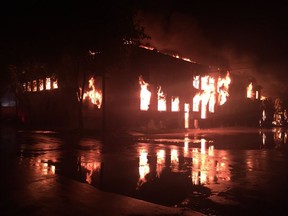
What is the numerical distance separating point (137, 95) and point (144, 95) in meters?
1.08

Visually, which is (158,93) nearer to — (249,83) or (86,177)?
(249,83)

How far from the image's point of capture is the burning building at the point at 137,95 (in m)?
34.9

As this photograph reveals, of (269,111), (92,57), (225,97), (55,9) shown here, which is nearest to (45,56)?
(92,57)

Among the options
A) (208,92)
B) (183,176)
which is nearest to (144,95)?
(208,92)

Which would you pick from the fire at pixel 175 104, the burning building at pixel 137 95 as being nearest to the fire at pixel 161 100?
the burning building at pixel 137 95

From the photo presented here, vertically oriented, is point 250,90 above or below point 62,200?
above

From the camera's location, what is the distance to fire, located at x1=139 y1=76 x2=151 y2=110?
37125 millimetres

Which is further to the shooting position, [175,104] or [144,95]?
[175,104]

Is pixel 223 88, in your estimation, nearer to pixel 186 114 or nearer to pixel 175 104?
pixel 186 114

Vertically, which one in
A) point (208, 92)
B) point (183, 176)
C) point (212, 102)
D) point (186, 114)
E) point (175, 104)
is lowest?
point (183, 176)

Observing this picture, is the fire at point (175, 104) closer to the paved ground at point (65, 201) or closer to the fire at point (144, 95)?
the fire at point (144, 95)

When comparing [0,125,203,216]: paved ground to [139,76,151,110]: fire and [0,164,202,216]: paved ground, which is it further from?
[139,76,151,110]: fire

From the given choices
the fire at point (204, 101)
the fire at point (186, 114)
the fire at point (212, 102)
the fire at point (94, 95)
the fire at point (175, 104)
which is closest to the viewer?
the fire at point (94, 95)

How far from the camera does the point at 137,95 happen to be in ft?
121
